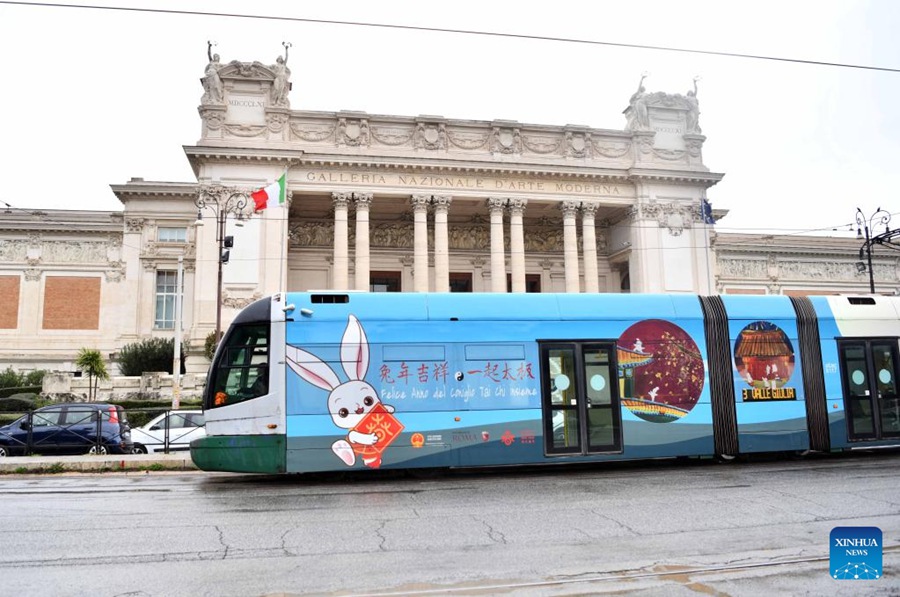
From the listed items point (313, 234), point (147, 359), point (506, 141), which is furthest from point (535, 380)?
point (313, 234)

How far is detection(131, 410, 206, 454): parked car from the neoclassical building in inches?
715

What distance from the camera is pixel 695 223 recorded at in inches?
1641

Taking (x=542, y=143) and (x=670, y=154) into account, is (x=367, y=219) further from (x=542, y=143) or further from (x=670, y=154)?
(x=670, y=154)

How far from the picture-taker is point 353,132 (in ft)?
126

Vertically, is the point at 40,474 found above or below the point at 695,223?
below

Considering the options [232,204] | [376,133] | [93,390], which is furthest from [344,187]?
[93,390]

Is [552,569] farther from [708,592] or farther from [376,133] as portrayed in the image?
[376,133]

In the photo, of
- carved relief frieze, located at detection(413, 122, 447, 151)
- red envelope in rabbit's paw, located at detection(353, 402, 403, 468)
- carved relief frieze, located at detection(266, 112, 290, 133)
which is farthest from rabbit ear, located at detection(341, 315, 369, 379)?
carved relief frieze, located at detection(413, 122, 447, 151)

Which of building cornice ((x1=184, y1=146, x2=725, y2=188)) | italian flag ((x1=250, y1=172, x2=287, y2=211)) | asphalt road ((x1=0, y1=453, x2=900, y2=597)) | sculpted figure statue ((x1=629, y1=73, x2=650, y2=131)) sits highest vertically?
sculpted figure statue ((x1=629, y1=73, x2=650, y2=131))

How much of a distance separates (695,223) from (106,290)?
37.1 metres

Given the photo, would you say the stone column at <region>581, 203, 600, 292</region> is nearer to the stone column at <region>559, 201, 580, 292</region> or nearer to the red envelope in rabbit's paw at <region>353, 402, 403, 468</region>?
the stone column at <region>559, 201, 580, 292</region>

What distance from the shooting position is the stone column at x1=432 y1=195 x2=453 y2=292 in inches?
1506

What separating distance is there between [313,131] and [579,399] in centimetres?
3073

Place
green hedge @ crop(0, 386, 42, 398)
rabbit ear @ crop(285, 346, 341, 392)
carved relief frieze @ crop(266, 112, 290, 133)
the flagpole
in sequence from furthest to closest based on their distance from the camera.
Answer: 1. carved relief frieze @ crop(266, 112, 290, 133)
2. the flagpole
3. green hedge @ crop(0, 386, 42, 398)
4. rabbit ear @ crop(285, 346, 341, 392)
